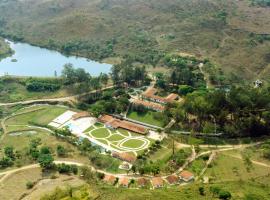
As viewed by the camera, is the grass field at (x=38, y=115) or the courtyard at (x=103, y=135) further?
the grass field at (x=38, y=115)

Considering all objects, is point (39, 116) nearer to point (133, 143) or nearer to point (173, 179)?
point (133, 143)

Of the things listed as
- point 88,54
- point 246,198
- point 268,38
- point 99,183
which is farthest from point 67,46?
point 246,198

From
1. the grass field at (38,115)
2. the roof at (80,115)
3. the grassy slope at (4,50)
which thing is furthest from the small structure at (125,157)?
the grassy slope at (4,50)

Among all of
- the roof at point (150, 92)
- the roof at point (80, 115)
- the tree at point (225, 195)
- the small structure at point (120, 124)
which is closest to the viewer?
the tree at point (225, 195)

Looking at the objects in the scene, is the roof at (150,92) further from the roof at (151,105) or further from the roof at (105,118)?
the roof at (105,118)

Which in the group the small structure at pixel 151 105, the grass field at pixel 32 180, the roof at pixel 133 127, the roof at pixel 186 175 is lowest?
the grass field at pixel 32 180

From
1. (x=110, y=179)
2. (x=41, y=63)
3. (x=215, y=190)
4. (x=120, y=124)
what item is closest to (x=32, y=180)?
(x=110, y=179)

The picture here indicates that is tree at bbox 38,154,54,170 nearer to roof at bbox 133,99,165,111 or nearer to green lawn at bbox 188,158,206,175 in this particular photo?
green lawn at bbox 188,158,206,175

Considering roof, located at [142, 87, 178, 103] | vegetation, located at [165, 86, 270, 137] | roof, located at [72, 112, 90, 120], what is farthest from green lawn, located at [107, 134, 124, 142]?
roof, located at [142, 87, 178, 103]
